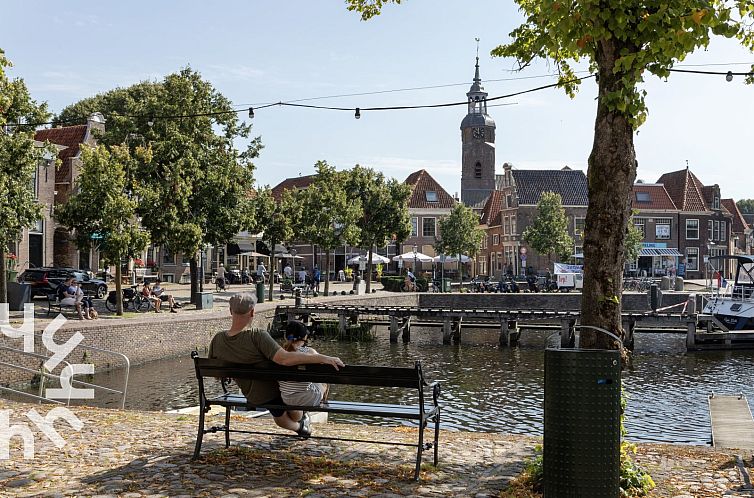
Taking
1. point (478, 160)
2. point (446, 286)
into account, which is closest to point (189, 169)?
point (446, 286)

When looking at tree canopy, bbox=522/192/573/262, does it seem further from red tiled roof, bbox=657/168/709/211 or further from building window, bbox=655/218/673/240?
red tiled roof, bbox=657/168/709/211

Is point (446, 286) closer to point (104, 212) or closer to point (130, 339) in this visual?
point (104, 212)

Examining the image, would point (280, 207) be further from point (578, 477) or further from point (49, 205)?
point (578, 477)

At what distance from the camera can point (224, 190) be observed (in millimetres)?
32344

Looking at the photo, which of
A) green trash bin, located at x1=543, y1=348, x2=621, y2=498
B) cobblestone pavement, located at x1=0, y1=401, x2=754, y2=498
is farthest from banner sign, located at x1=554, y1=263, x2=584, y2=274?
green trash bin, located at x1=543, y1=348, x2=621, y2=498

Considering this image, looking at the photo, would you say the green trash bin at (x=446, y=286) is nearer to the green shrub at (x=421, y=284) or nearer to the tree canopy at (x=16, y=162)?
the green shrub at (x=421, y=284)

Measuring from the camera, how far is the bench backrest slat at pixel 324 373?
6.32m

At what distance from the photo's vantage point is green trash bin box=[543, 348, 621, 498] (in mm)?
5363

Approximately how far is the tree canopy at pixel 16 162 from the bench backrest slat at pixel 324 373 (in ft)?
55.7

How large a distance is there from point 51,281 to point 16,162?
7171mm

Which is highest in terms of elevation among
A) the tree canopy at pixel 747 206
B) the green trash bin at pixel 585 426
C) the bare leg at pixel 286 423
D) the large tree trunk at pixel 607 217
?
the tree canopy at pixel 747 206

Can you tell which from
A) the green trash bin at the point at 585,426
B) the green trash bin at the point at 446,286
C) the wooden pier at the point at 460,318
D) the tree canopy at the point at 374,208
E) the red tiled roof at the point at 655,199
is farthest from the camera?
the red tiled roof at the point at 655,199

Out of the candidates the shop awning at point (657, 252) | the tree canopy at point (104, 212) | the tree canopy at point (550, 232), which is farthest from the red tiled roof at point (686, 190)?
the tree canopy at point (104, 212)

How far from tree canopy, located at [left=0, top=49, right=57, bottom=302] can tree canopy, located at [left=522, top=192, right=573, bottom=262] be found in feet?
126
